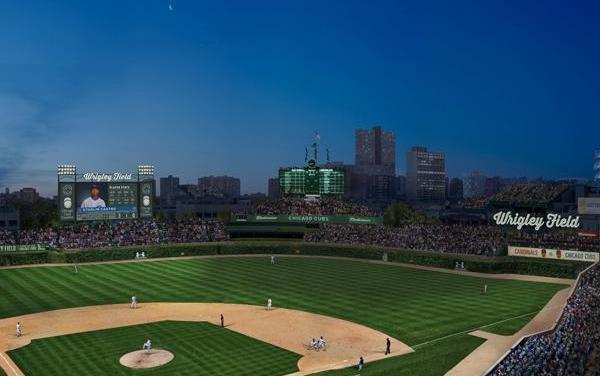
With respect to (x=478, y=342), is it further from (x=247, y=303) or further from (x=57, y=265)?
(x=57, y=265)

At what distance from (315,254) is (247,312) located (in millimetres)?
37003

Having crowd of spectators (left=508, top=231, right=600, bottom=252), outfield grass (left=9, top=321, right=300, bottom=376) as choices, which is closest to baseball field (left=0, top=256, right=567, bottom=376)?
outfield grass (left=9, top=321, right=300, bottom=376)

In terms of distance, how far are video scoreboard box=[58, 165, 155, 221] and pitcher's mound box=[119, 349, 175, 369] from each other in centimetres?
4100

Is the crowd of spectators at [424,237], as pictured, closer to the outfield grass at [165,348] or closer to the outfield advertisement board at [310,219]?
the outfield advertisement board at [310,219]

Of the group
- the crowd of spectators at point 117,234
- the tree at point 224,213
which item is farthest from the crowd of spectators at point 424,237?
the tree at point 224,213

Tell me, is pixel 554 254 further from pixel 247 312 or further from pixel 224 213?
pixel 224 213

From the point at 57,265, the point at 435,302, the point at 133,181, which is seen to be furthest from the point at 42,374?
the point at 133,181

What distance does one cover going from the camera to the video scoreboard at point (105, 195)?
2549 inches

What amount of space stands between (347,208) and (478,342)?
63.3 metres

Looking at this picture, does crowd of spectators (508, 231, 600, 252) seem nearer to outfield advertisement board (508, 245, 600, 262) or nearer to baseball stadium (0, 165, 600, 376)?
baseball stadium (0, 165, 600, 376)

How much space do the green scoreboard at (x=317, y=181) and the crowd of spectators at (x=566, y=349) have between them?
5918 cm

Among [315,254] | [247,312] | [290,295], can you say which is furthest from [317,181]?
[247,312]

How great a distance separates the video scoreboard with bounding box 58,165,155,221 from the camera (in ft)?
212

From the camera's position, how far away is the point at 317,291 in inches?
1900
